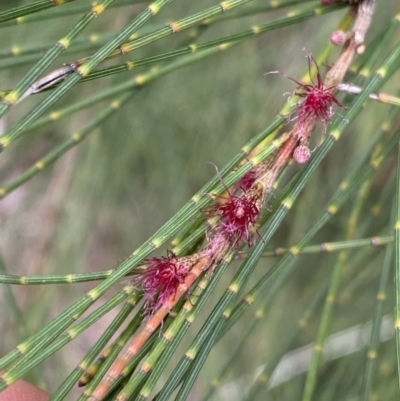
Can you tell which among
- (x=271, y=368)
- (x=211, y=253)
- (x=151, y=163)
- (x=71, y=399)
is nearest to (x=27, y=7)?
(x=211, y=253)

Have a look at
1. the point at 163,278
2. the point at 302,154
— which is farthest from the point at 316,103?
the point at 163,278

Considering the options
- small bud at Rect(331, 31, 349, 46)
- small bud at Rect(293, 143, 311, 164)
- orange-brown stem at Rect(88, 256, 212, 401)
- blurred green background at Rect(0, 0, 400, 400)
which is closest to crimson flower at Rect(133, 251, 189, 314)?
orange-brown stem at Rect(88, 256, 212, 401)

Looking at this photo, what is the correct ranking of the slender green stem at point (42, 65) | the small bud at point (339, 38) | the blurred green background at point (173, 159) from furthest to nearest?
the blurred green background at point (173, 159), the small bud at point (339, 38), the slender green stem at point (42, 65)

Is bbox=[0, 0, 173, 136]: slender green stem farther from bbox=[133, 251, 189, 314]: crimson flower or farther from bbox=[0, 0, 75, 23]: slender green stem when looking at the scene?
bbox=[133, 251, 189, 314]: crimson flower

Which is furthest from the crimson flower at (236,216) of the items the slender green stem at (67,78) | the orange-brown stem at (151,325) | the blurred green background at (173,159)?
the blurred green background at (173,159)

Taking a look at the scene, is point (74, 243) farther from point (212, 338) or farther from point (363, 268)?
point (212, 338)

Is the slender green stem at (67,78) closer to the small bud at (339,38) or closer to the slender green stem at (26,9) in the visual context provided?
the slender green stem at (26,9)
